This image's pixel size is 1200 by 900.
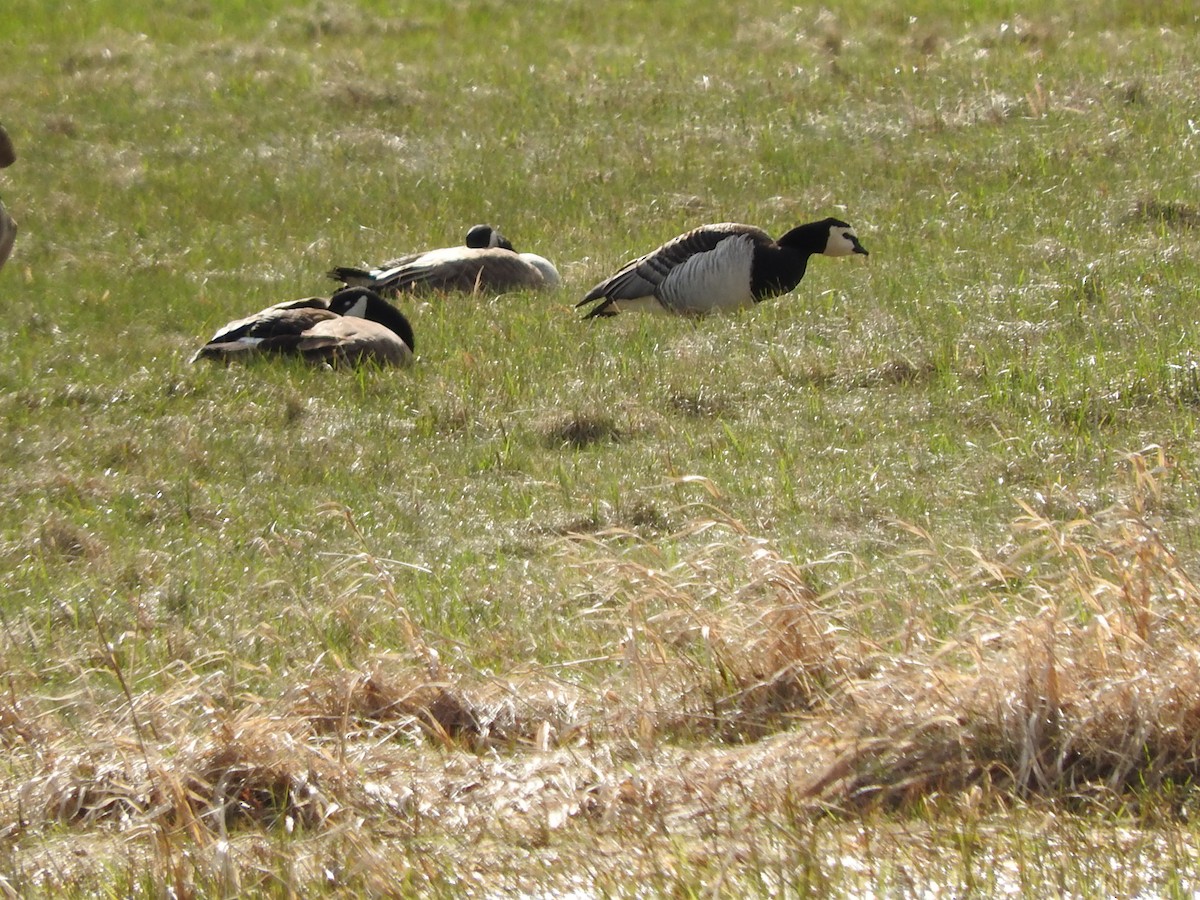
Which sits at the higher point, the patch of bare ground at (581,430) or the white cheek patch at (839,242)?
the white cheek patch at (839,242)

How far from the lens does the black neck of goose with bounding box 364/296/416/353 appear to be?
11.5 meters

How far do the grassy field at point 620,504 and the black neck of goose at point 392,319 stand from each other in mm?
272

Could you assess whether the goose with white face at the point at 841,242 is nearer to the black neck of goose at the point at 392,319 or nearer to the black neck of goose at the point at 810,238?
the black neck of goose at the point at 810,238

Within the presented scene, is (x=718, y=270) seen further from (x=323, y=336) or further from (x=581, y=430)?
(x=581, y=430)

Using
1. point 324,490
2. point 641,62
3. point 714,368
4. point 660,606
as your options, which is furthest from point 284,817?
point 641,62

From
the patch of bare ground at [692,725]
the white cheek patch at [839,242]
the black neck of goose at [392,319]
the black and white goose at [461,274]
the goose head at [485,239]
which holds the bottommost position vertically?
the patch of bare ground at [692,725]

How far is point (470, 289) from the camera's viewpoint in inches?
519

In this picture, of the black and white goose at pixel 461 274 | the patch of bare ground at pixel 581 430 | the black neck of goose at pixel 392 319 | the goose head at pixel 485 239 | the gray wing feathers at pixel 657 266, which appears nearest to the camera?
the patch of bare ground at pixel 581 430

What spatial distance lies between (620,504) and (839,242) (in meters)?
5.18

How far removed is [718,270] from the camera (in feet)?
39.2

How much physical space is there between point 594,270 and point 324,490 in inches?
221

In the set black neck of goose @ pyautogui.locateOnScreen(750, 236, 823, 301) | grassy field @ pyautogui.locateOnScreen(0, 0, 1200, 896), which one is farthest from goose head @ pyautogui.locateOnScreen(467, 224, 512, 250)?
black neck of goose @ pyautogui.locateOnScreen(750, 236, 823, 301)

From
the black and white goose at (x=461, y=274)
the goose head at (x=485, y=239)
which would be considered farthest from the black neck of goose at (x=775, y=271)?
the goose head at (x=485, y=239)

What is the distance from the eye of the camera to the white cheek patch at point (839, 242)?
12.2m
